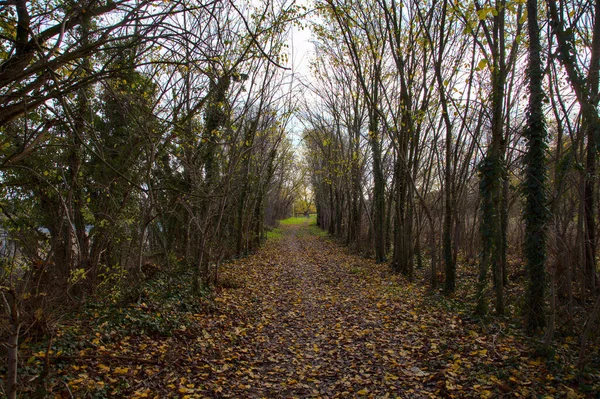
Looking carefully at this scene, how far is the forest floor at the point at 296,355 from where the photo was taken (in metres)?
4.25

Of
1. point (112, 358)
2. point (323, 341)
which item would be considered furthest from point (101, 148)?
point (323, 341)

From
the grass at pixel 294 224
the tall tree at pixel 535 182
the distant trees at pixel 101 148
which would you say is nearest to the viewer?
the distant trees at pixel 101 148

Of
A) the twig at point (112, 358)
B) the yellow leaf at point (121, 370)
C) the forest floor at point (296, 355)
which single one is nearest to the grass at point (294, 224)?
the forest floor at point (296, 355)

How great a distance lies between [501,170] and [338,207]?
21.5 meters

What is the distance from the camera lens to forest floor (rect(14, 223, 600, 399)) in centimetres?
425

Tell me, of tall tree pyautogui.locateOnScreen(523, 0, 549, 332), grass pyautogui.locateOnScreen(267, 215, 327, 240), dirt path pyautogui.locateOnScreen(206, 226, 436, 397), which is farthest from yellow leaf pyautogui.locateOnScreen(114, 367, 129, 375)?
grass pyautogui.locateOnScreen(267, 215, 327, 240)

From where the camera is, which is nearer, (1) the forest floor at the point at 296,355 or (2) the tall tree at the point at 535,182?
(1) the forest floor at the point at 296,355

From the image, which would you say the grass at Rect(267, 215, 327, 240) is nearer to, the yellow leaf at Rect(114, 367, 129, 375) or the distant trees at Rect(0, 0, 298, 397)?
the distant trees at Rect(0, 0, 298, 397)

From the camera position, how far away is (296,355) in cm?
568

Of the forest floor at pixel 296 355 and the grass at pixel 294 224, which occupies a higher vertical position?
the forest floor at pixel 296 355

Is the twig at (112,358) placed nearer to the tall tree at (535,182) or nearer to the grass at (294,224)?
the tall tree at (535,182)

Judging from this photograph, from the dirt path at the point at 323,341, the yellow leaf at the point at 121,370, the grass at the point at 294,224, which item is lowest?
the grass at the point at 294,224

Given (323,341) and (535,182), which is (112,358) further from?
(535,182)

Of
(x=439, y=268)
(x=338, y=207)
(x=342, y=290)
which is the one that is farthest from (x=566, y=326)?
(x=338, y=207)
